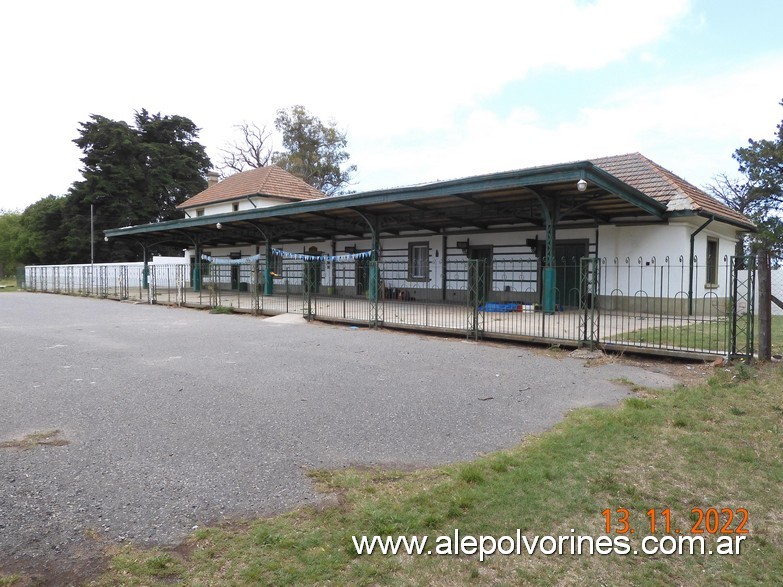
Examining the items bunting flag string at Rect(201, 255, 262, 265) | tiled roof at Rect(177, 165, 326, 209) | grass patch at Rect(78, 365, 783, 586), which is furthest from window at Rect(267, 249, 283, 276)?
grass patch at Rect(78, 365, 783, 586)

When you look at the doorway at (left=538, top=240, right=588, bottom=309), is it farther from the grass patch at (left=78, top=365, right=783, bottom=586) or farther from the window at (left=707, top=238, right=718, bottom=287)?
the grass patch at (left=78, top=365, right=783, bottom=586)

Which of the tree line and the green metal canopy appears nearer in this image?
the green metal canopy

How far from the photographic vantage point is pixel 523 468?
3.66 m

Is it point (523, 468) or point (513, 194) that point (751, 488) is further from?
point (513, 194)

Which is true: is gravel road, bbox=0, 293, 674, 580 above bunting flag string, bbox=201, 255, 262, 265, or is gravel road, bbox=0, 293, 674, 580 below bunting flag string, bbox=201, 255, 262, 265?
below

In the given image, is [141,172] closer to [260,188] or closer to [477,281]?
[260,188]

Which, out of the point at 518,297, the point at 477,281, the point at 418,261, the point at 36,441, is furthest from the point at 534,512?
the point at 418,261

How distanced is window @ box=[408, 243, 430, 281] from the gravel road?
11.8 meters

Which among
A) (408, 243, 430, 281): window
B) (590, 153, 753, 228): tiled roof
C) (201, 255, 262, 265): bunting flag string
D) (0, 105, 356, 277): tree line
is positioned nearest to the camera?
(590, 153, 753, 228): tiled roof

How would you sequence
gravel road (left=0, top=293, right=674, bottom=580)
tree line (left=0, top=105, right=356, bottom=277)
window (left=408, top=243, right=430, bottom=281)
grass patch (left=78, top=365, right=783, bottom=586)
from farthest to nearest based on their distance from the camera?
tree line (left=0, top=105, right=356, bottom=277) < window (left=408, top=243, right=430, bottom=281) < gravel road (left=0, top=293, right=674, bottom=580) < grass patch (left=78, top=365, right=783, bottom=586)

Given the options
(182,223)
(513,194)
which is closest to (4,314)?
(182,223)
